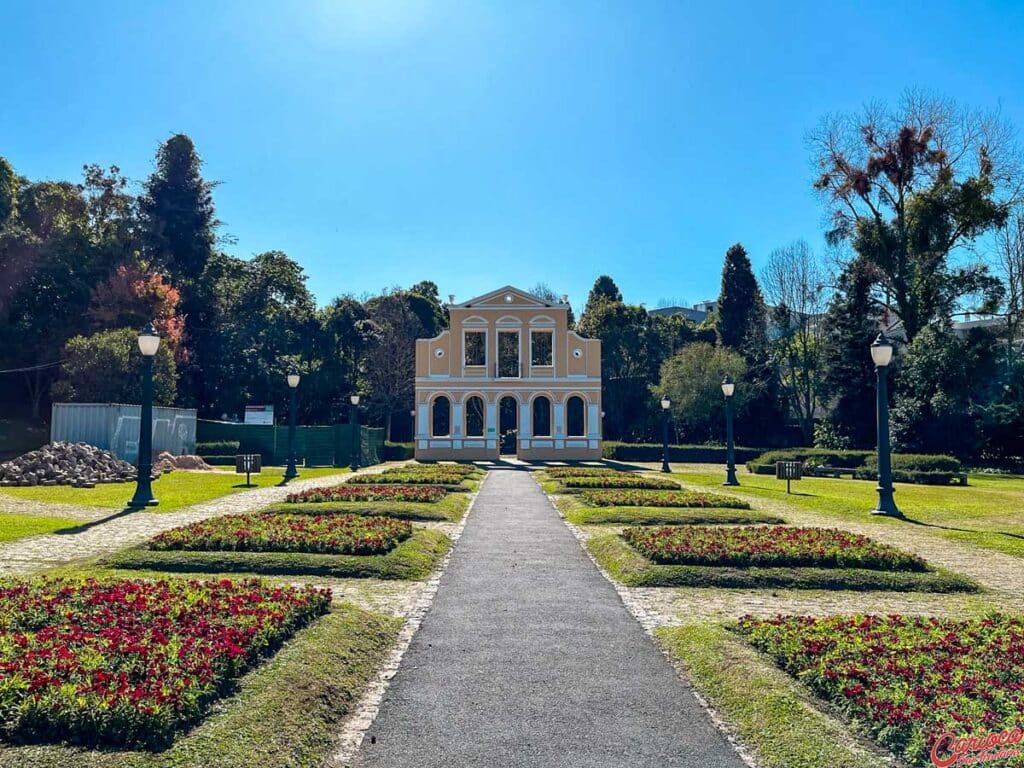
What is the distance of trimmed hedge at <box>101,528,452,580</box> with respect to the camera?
857 centimetres

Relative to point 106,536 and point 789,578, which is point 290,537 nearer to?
point 106,536

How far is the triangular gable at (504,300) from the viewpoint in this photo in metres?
40.7

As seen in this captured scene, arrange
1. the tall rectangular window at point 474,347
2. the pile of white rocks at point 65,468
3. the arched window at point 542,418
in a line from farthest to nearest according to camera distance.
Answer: the arched window at point 542,418, the tall rectangular window at point 474,347, the pile of white rocks at point 65,468

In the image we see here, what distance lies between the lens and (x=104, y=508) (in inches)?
567

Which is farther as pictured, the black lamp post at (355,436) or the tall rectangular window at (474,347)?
the tall rectangular window at (474,347)

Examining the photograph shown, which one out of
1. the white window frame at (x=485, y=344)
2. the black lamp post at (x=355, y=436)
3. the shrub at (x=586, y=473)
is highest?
the white window frame at (x=485, y=344)

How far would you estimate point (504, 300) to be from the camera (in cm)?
4075

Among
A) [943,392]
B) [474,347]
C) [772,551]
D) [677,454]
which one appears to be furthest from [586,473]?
[943,392]

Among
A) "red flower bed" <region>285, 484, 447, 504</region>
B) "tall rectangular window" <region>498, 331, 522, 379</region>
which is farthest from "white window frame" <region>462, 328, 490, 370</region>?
"red flower bed" <region>285, 484, 447, 504</region>

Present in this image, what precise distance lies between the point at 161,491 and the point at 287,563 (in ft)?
36.3

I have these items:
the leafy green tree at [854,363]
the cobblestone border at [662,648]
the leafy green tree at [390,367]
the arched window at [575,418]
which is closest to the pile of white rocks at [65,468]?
the cobblestone border at [662,648]

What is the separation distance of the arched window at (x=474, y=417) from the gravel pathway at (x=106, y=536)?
25.5 meters

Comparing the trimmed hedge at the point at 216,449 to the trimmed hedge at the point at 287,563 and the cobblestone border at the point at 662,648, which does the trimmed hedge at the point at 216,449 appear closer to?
the trimmed hedge at the point at 287,563

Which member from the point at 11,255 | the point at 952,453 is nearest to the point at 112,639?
the point at 11,255
